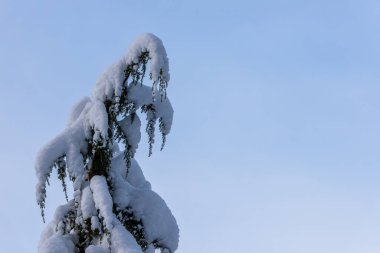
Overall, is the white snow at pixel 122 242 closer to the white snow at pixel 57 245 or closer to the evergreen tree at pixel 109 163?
the evergreen tree at pixel 109 163

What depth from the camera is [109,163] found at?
21.1 feet

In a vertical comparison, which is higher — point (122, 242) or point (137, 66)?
point (137, 66)

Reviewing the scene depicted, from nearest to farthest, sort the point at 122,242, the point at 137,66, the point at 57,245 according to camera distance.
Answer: the point at 122,242
the point at 57,245
the point at 137,66

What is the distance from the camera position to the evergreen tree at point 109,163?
607 cm

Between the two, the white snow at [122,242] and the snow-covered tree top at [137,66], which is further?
the snow-covered tree top at [137,66]

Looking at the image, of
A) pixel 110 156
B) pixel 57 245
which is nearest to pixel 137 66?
pixel 110 156

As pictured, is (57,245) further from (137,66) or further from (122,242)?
(137,66)

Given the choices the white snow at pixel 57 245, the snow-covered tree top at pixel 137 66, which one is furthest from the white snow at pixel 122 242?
the snow-covered tree top at pixel 137 66

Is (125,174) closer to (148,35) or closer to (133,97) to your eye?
→ (133,97)

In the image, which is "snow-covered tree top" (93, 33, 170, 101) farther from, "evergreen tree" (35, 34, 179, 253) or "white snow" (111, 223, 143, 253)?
"white snow" (111, 223, 143, 253)

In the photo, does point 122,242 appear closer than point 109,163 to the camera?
A: Yes

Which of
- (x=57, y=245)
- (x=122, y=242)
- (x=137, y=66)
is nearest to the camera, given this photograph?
(x=122, y=242)

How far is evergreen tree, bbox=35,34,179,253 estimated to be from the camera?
19.9 feet

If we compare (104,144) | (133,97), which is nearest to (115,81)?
(133,97)
